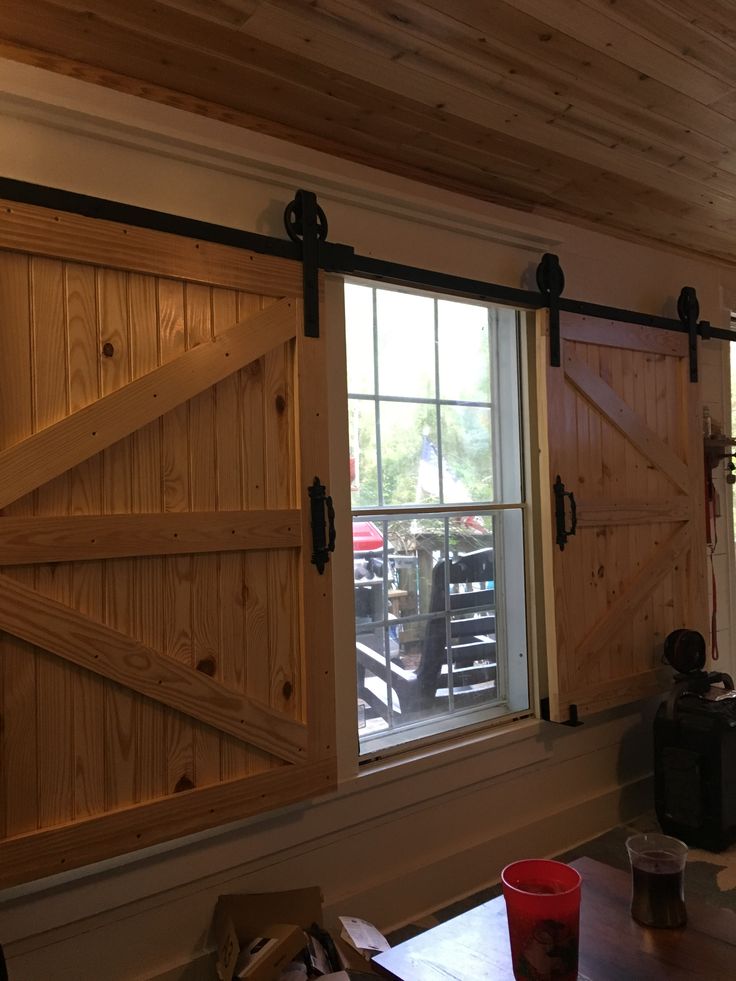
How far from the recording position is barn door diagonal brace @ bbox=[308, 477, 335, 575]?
2.36 m

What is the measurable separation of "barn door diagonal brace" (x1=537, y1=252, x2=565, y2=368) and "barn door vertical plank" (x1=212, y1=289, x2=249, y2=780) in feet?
4.68

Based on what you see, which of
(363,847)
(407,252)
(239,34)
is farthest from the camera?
(407,252)

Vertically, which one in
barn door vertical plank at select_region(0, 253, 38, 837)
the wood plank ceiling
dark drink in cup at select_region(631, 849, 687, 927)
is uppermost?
the wood plank ceiling

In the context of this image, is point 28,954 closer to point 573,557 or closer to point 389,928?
point 389,928

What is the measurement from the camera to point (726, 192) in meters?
3.32

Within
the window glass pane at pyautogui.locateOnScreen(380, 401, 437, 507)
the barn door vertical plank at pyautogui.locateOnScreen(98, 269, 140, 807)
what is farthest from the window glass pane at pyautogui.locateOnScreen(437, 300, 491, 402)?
the barn door vertical plank at pyautogui.locateOnScreen(98, 269, 140, 807)

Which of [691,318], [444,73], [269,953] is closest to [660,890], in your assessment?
[269,953]

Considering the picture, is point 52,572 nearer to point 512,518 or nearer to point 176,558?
point 176,558

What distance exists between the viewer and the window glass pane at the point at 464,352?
122 inches

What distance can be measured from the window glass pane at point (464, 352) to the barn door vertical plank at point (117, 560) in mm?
1421

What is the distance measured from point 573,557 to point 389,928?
1.55 meters

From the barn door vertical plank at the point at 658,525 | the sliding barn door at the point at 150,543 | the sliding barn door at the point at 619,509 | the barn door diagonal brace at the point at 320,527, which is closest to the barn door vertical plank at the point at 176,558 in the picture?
the sliding barn door at the point at 150,543

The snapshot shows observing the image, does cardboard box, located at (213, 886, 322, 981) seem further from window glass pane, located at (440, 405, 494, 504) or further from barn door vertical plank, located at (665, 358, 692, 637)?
barn door vertical plank, located at (665, 358, 692, 637)

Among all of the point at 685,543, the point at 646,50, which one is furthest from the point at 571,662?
the point at 646,50
